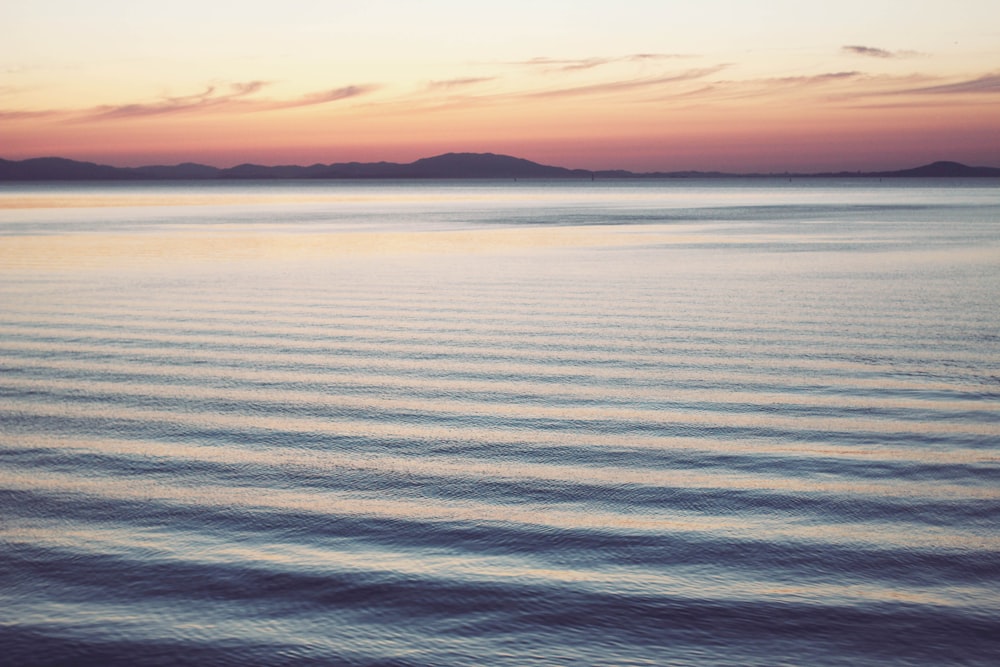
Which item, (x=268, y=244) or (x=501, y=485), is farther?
(x=268, y=244)

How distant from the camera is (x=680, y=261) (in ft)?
129

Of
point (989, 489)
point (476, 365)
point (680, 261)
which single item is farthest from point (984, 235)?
point (989, 489)

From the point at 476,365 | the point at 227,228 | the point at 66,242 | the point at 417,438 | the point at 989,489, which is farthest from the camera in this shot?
the point at 227,228

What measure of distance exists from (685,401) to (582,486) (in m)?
4.21

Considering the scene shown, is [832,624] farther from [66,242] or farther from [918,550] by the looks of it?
[66,242]

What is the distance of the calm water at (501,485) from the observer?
709cm

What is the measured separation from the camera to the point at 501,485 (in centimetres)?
1034

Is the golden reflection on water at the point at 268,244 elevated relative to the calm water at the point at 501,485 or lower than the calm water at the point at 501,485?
elevated

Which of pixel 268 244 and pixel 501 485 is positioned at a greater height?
pixel 268 244

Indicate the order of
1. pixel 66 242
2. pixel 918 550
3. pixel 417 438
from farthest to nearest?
pixel 66 242
pixel 417 438
pixel 918 550

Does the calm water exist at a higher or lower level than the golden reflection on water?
lower

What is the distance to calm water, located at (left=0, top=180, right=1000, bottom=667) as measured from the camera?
23.3 feet

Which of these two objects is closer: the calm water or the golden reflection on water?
the calm water

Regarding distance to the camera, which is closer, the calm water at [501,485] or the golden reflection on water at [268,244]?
the calm water at [501,485]
